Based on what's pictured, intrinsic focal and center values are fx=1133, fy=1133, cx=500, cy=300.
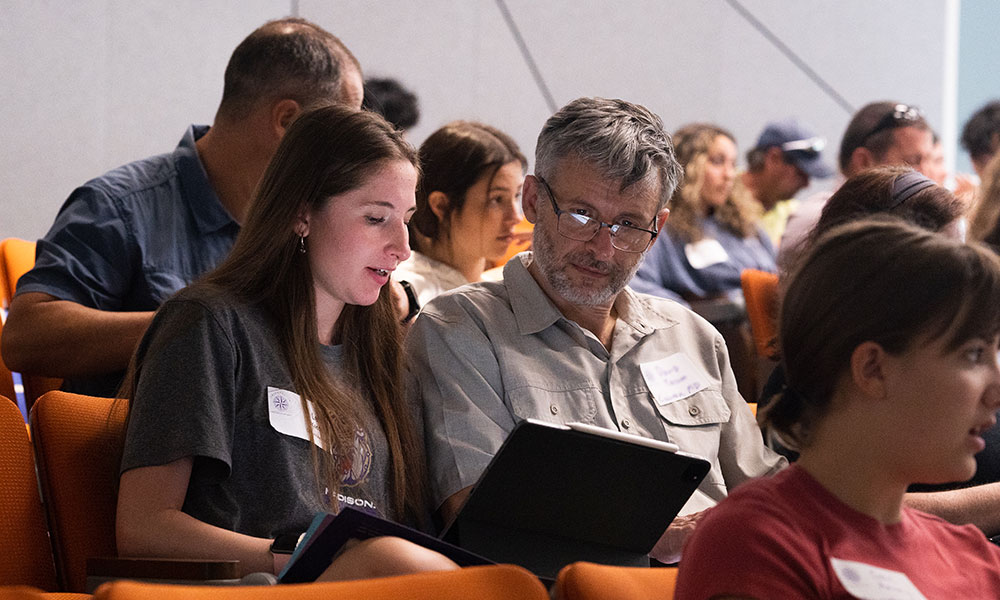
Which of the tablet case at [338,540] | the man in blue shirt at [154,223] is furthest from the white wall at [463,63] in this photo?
the tablet case at [338,540]

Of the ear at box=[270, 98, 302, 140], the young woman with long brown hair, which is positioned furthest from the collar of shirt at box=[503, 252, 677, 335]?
the ear at box=[270, 98, 302, 140]

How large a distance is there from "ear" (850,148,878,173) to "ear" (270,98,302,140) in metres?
2.34

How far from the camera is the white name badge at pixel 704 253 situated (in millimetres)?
4883

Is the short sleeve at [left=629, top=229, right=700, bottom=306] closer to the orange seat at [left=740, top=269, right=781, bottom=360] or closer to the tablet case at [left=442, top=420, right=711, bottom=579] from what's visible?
the orange seat at [left=740, top=269, right=781, bottom=360]

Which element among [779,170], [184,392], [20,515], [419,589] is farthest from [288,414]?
[779,170]

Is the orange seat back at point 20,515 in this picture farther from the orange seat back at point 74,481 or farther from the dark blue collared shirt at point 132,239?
the dark blue collared shirt at point 132,239

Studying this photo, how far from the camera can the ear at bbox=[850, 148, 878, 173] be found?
Answer: 4.31 m

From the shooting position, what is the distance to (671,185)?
2.38m

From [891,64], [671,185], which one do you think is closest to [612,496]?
[671,185]

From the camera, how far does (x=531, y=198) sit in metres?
2.41

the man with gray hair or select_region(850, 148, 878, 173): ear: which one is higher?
the man with gray hair

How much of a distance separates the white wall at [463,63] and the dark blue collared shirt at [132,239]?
1.71m

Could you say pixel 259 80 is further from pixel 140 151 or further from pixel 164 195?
pixel 140 151

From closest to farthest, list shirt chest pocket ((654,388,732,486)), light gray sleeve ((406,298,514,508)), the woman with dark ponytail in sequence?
the woman with dark ponytail, light gray sleeve ((406,298,514,508)), shirt chest pocket ((654,388,732,486))
